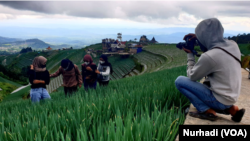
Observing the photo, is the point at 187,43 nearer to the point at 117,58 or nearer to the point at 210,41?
the point at 210,41

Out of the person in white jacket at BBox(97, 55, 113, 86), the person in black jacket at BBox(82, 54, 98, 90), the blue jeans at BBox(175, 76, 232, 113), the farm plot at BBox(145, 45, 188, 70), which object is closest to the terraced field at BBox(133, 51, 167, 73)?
the farm plot at BBox(145, 45, 188, 70)

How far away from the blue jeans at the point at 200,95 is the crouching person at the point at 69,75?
3.39m

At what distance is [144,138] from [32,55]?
128m

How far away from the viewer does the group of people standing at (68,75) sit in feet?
14.5

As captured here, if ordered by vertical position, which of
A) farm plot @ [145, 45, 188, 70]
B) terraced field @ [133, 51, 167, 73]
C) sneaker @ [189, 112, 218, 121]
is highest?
sneaker @ [189, 112, 218, 121]

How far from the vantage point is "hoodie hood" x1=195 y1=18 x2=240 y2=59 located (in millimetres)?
2002

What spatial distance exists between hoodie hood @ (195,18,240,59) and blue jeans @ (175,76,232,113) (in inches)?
21.6

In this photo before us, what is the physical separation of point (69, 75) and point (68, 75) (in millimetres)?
29

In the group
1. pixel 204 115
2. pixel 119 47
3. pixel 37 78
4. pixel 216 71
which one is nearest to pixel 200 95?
pixel 204 115

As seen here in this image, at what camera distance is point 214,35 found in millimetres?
2031

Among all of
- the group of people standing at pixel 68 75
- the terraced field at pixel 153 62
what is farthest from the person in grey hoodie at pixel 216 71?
the terraced field at pixel 153 62

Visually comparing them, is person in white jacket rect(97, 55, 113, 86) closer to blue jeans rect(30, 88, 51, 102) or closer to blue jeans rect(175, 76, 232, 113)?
blue jeans rect(30, 88, 51, 102)

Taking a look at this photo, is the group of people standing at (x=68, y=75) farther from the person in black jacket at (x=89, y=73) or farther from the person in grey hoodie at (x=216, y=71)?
the person in grey hoodie at (x=216, y=71)

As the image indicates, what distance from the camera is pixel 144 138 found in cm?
144
